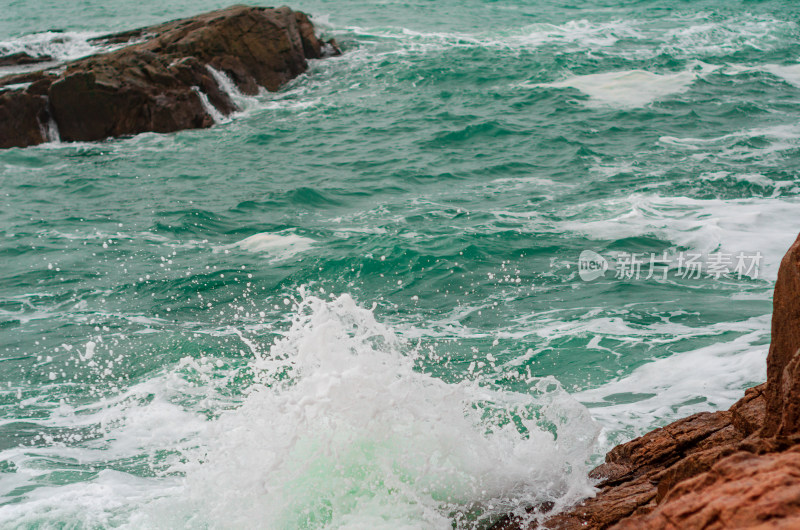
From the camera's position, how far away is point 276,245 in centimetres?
959

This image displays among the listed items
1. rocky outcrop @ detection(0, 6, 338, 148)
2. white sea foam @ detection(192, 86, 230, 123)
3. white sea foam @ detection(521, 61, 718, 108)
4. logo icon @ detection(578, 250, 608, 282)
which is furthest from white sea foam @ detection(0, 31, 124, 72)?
logo icon @ detection(578, 250, 608, 282)

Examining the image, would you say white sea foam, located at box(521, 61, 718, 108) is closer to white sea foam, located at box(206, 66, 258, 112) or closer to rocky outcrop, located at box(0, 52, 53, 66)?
white sea foam, located at box(206, 66, 258, 112)

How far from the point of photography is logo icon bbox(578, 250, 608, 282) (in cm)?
825

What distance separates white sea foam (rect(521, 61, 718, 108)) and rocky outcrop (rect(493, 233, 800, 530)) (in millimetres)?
12435

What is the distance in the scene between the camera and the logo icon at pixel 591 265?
8250 mm

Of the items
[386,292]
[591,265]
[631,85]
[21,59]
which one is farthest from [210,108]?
[591,265]

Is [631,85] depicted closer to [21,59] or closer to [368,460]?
[368,460]

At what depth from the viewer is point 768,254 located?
8.41 metres

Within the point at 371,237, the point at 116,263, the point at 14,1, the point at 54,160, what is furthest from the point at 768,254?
the point at 14,1

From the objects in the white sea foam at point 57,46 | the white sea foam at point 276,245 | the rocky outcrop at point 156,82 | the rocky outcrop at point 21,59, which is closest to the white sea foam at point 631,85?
the rocky outcrop at point 156,82

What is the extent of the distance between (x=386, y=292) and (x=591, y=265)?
2.44m

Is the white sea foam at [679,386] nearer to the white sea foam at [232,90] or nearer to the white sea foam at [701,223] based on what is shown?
the white sea foam at [701,223]

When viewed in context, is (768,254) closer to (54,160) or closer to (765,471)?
(765,471)

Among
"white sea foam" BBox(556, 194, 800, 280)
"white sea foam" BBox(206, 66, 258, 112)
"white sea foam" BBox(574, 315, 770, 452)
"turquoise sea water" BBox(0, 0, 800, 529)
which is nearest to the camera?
"turquoise sea water" BBox(0, 0, 800, 529)
